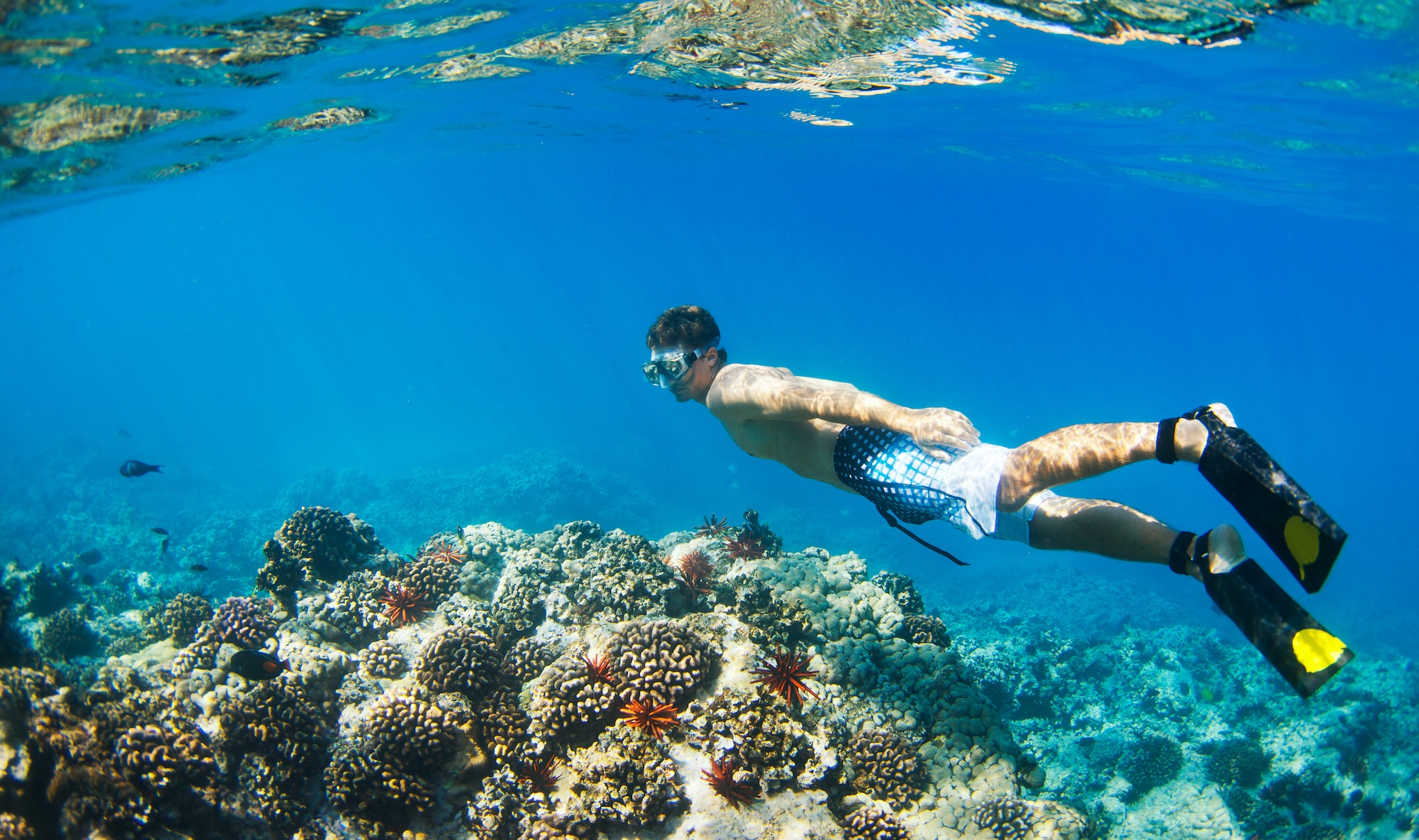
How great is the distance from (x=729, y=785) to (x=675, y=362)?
2951 mm

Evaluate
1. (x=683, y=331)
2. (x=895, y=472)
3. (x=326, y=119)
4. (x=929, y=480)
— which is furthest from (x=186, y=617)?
(x=326, y=119)

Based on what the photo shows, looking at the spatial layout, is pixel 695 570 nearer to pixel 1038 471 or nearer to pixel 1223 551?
pixel 1038 471

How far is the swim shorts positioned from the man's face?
1.14 meters

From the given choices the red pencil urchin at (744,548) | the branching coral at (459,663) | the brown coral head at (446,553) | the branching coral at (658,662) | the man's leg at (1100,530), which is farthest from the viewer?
the red pencil urchin at (744,548)

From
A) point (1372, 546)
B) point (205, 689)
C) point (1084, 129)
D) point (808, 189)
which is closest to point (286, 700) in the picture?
point (205, 689)

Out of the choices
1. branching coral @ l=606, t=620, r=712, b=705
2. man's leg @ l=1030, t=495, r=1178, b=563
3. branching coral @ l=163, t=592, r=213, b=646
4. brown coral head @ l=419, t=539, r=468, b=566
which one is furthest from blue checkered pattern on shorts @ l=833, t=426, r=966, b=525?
branching coral @ l=163, t=592, r=213, b=646

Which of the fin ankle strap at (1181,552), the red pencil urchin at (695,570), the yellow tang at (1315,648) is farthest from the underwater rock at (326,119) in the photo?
the yellow tang at (1315,648)

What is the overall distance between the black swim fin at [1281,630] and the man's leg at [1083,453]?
675 mm

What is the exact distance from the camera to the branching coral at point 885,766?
14.6ft

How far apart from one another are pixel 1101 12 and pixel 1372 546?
48.8 m

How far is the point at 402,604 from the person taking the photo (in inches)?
245

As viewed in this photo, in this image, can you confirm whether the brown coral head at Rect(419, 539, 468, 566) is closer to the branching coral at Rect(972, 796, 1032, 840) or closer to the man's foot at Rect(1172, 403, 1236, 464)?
the branching coral at Rect(972, 796, 1032, 840)

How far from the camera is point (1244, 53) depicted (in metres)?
11.3

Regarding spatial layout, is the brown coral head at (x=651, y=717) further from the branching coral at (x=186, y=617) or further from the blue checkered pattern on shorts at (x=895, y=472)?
the branching coral at (x=186, y=617)
